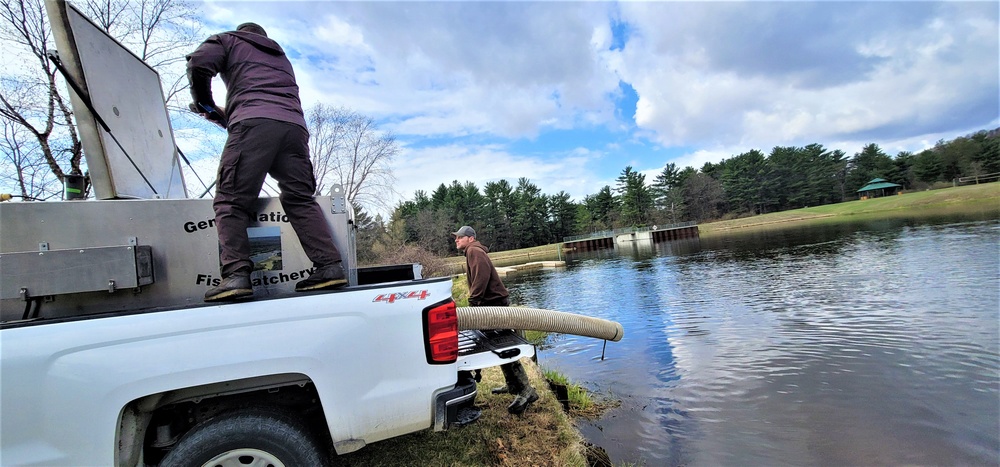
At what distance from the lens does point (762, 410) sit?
225 inches

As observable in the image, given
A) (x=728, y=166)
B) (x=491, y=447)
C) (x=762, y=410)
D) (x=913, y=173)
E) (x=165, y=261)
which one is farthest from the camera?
(x=728, y=166)

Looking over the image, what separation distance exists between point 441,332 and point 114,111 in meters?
2.87

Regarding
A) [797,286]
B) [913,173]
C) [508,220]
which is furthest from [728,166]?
[797,286]

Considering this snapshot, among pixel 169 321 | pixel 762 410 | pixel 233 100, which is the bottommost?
pixel 762 410

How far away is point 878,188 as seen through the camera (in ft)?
260

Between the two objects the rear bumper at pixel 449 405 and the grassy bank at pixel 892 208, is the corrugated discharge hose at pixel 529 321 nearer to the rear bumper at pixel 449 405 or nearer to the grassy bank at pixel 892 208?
the rear bumper at pixel 449 405

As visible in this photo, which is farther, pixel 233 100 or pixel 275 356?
pixel 233 100

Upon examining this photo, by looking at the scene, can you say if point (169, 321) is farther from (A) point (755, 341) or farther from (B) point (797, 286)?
(B) point (797, 286)

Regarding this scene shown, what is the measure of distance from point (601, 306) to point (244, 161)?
13.8 meters

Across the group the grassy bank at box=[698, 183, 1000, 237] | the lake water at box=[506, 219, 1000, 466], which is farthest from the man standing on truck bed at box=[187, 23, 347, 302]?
the grassy bank at box=[698, 183, 1000, 237]

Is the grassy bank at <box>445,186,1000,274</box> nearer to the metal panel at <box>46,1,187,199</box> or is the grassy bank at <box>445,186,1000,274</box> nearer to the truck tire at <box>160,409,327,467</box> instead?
the metal panel at <box>46,1,187,199</box>

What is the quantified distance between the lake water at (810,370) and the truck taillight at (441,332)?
3.55 metres

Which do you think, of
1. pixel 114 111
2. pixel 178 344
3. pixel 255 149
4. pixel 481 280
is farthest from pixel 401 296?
pixel 481 280

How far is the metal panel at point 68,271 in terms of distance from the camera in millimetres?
2115
